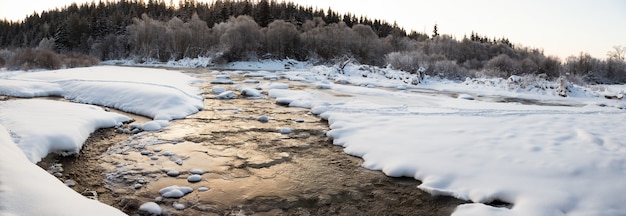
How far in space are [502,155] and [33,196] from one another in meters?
5.83

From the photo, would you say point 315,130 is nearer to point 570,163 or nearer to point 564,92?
point 570,163

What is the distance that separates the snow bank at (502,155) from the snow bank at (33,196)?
3846 mm

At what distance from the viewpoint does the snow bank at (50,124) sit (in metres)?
5.81

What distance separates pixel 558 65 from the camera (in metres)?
42.2

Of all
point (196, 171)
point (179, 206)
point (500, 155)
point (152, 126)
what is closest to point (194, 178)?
point (196, 171)

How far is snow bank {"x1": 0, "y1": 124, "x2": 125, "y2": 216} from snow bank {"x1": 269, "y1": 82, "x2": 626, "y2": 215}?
3.85 metres

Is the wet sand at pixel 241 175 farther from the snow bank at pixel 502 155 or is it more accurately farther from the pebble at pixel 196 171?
the snow bank at pixel 502 155

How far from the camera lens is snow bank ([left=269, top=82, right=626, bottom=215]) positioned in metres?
4.39

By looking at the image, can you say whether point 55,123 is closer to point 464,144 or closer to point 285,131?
point 285,131

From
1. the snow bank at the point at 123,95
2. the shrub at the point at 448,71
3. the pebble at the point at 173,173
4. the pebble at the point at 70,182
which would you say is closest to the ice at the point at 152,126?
the snow bank at the point at 123,95

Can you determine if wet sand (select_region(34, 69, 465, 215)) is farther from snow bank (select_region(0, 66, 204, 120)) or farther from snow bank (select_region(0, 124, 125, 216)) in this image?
snow bank (select_region(0, 66, 204, 120))

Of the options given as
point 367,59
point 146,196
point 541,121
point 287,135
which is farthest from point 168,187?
point 367,59

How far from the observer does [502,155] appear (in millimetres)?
5793

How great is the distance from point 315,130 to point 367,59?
43.3 meters
